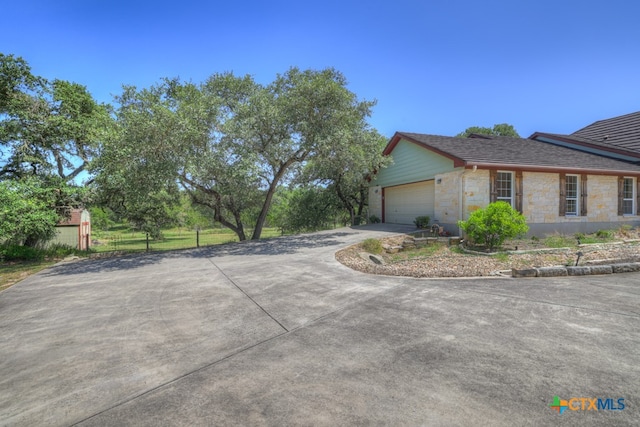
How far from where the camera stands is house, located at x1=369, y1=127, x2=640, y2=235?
12344mm

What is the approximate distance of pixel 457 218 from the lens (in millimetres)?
12406

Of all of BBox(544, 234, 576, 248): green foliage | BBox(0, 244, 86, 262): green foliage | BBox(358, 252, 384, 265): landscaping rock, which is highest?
BBox(544, 234, 576, 248): green foliage

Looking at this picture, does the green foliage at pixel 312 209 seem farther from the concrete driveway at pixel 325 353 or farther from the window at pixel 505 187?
the concrete driveway at pixel 325 353

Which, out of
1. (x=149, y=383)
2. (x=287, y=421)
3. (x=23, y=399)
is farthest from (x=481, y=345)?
(x=23, y=399)

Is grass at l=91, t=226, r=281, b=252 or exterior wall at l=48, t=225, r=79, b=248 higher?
exterior wall at l=48, t=225, r=79, b=248

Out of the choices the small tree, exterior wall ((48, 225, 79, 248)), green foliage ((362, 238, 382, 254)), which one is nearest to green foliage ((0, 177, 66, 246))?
exterior wall ((48, 225, 79, 248))

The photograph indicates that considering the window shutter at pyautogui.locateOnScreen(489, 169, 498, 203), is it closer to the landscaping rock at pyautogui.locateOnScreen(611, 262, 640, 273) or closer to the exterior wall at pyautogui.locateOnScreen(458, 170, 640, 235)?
the exterior wall at pyautogui.locateOnScreen(458, 170, 640, 235)

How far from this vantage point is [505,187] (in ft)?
41.7

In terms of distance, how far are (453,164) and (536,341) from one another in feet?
32.5

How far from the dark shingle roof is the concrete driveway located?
1676 centimetres

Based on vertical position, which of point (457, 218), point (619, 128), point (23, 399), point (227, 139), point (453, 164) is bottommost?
point (23, 399)

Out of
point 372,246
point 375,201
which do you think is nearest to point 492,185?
point 372,246

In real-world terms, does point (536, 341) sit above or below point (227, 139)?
below

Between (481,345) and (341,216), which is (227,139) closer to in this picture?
(481,345)
